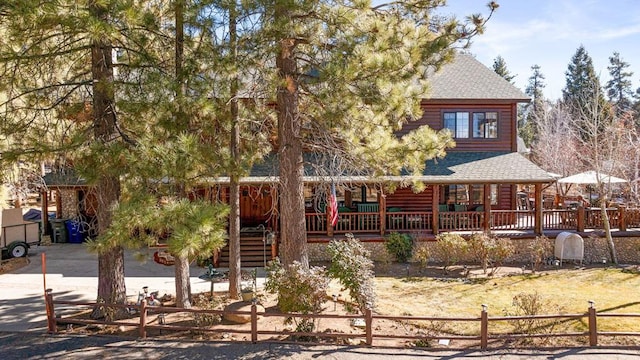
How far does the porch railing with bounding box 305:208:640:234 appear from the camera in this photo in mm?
15875

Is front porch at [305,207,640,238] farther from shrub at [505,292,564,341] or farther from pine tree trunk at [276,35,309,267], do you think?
shrub at [505,292,564,341]

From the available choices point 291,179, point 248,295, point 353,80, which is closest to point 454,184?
point 291,179

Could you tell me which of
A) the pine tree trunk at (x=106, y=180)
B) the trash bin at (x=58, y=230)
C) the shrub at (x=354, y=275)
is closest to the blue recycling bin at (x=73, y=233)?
the trash bin at (x=58, y=230)

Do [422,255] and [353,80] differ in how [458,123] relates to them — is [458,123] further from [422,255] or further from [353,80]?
[353,80]

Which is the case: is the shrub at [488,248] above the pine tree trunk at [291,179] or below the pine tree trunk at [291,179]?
below

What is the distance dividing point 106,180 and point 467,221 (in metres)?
13.0

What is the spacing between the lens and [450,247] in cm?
1416

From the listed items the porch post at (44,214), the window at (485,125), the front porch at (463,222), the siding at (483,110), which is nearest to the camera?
the front porch at (463,222)

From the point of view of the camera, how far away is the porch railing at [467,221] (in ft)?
52.1

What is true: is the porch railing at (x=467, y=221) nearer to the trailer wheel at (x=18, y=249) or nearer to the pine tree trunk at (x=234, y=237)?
the pine tree trunk at (x=234, y=237)

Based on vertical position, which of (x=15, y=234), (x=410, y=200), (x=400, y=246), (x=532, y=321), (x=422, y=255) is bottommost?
(x=532, y=321)

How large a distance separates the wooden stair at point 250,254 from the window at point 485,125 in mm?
10360

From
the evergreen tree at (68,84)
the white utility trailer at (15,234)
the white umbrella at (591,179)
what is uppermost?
the evergreen tree at (68,84)

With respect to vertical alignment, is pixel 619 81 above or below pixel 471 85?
above
